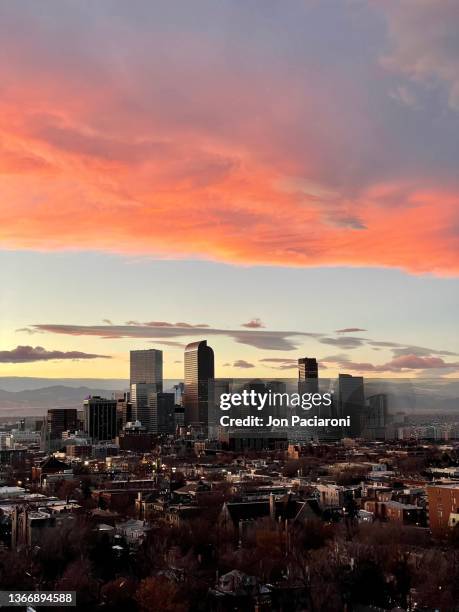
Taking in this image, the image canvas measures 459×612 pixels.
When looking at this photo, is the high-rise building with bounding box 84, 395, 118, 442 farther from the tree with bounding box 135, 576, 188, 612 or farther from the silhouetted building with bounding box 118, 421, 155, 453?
the tree with bounding box 135, 576, 188, 612

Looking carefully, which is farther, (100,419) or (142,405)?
(142,405)

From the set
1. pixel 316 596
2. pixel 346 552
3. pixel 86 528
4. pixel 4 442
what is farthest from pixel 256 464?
pixel 4 442

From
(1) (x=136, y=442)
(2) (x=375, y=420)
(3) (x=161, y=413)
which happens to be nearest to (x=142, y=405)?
(3) (x=161, y=413)

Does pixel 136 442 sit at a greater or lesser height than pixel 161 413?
lesser

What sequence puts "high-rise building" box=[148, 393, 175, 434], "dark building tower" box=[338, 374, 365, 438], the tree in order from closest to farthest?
1. the tree
2. "dark building tower" box=[338, 374, 365, 438]
3. "high-rise building" box=[148, 393, 175, 434]

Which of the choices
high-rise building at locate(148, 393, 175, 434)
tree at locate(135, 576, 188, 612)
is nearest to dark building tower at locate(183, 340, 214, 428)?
high-rise building at locate(148, 393, 175, 434)

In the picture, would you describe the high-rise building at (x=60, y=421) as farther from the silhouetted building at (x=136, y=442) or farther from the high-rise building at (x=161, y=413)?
the silhouetted building at (x=136, y=442)

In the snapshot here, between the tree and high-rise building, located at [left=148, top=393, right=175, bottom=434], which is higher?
high-rise building, located at [left=148, top=393, right=175, bottom=434]

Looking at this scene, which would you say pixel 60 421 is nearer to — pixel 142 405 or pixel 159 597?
pixel 142 405

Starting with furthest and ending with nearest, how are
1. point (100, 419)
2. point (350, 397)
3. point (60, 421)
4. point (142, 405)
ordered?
1. point (142, 405)
2. point (60, 421)
3. point (100, 419)
4. point (350, 397)
